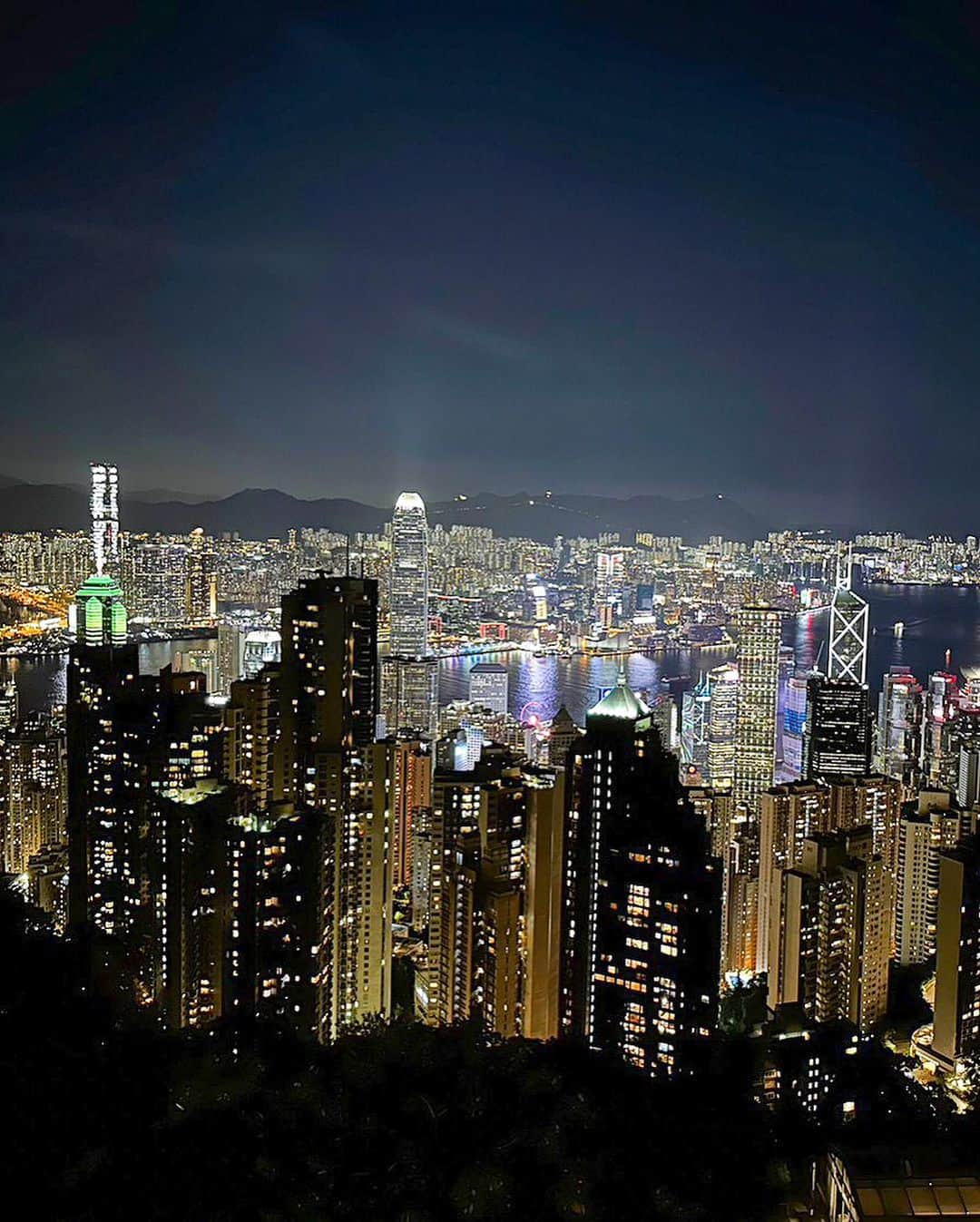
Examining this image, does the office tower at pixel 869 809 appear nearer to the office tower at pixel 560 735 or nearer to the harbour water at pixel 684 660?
the office tower at pixel 560 735

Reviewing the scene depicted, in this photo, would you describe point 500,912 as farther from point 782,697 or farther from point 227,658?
point 782,697

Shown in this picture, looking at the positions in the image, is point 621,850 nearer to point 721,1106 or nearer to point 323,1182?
point 721,1106

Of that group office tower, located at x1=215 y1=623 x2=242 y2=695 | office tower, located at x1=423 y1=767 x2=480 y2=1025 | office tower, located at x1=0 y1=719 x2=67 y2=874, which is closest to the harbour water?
office tower, located at x1=215 y1=623 x2=242 y2=695

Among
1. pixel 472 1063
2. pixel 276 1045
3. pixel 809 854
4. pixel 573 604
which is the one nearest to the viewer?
pixel 472 1063

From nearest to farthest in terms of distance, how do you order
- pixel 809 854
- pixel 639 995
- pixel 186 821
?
pixel 639 995, pixel 186 821, pixel 809 854

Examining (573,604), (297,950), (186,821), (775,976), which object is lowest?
(775,976)

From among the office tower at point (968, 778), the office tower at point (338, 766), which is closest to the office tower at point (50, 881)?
the office tower at point (338, 766)

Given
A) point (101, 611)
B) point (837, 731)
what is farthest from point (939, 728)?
point (101, 611)

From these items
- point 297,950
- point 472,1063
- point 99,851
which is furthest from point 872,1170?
point 99,851
